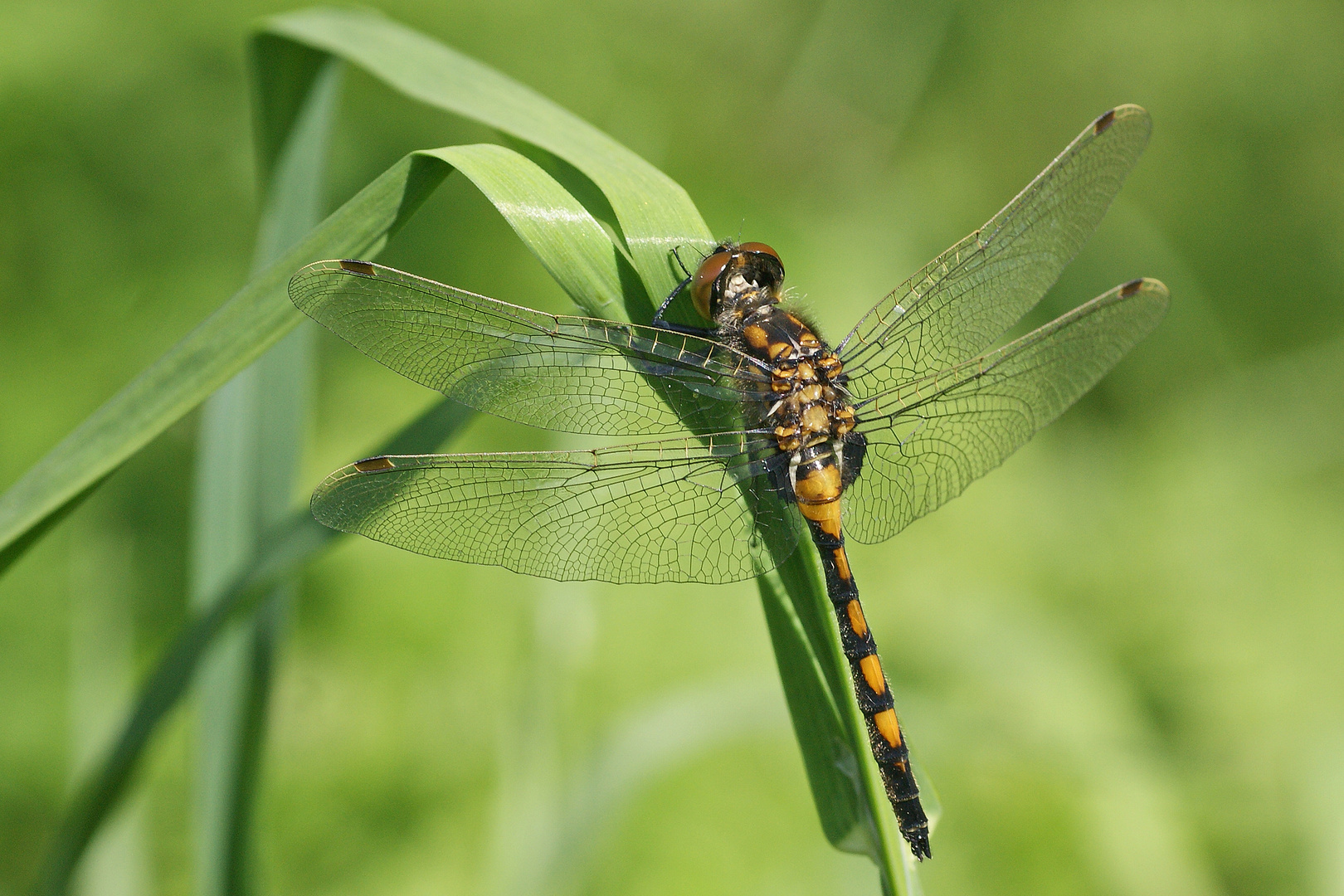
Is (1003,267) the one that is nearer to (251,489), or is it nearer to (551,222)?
(551,222)

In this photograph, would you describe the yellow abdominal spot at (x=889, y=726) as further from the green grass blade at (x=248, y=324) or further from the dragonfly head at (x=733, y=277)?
the green grass blade at (x=248, y=324)

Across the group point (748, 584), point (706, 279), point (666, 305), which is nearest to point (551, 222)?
point (666, 305)

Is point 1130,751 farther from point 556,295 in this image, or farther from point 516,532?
point 556,295

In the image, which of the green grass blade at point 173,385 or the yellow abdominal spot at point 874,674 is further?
the yellow abdominal spot at point 874,674

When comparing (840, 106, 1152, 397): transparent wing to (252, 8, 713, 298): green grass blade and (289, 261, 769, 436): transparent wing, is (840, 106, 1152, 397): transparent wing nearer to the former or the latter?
(289, 261, 769, 436): transparent wing

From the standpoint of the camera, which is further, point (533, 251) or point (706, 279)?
point (706, 279)

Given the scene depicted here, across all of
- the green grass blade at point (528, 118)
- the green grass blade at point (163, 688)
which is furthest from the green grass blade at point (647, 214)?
the green grass blade at point (163, 688)

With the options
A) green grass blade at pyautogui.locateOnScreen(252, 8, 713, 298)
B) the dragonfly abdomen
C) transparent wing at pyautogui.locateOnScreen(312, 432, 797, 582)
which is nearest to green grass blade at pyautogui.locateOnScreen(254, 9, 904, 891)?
green grass blade at pyautogui.locateOnScreen(252, 8, 713, 298)
